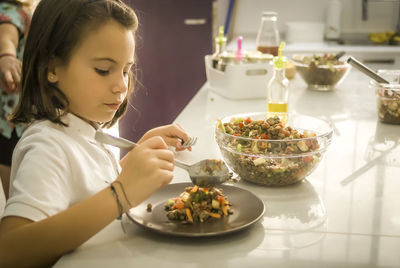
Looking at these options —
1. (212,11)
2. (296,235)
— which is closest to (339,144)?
(296,235)

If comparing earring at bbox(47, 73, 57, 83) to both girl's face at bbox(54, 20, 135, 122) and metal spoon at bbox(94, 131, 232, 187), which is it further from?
metal spoon at bbox(94, 131, 232, 187)

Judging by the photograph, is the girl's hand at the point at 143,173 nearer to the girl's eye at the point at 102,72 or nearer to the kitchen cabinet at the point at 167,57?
the girl's eye at the point at 102,72

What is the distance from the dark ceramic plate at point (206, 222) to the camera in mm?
887

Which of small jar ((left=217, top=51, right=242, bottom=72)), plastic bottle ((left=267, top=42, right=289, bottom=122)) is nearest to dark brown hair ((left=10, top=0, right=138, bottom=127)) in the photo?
plastic bottle ((left=267, top=42, right=289, bottom=122))

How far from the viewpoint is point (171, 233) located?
0.87 metres

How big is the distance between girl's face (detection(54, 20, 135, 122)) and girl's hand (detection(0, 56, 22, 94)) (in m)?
0.73

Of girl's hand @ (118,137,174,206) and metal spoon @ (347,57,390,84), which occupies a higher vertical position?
metal spoon @ (347,57,390,84)

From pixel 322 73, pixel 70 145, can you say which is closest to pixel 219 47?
pixel 322 73

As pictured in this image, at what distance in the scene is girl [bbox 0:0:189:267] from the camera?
874 mm


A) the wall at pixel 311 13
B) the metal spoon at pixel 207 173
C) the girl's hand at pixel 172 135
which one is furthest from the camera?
the wall at pixel 311 13

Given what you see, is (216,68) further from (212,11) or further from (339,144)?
(212,11)

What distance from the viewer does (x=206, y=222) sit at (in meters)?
0.93

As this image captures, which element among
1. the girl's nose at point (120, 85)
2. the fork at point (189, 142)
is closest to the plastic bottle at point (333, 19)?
the fork at point (189, 142)

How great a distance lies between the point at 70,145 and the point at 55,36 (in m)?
0.26
